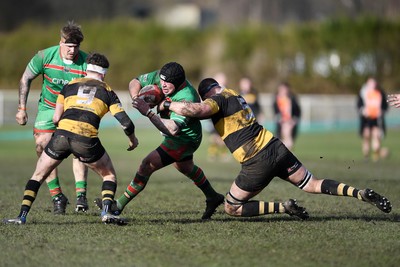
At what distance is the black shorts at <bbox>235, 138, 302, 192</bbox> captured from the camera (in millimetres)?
9266

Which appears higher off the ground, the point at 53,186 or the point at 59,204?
the point at 53,186

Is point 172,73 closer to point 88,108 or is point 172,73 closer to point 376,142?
point 88,108

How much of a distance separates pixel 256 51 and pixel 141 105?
119 ft

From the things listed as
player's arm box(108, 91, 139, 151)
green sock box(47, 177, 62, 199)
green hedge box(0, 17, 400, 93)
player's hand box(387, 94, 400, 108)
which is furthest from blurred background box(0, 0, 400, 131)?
player's arm box(108, 91, 139, 151)

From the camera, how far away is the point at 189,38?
4647cm

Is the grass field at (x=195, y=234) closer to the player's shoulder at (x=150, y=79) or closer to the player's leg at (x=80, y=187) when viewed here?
the player's leg at (x=80, y=187)

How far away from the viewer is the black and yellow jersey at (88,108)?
9.20 metres

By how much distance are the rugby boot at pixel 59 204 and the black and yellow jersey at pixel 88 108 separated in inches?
65.9

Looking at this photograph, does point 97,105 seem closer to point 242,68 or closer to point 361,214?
point 361,214

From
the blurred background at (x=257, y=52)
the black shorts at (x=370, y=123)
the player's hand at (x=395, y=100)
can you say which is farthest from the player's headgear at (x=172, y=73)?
the blurred background at (x=257, y=52)

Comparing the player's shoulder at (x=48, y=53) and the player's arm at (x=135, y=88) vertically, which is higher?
the player's shoulder at (x=48, y=53)

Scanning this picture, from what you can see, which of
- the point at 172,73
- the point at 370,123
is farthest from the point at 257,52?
the point at 172,73

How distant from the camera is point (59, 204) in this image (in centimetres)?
1072

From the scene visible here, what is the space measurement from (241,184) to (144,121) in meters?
29.6
